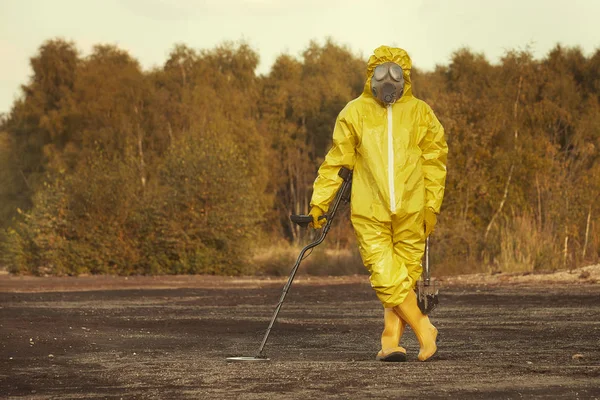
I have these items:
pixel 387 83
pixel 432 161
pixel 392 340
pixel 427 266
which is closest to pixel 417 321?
pixel 392 340

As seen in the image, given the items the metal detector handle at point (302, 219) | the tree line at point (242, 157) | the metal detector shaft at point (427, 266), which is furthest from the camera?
the tree line at point (242, 157)

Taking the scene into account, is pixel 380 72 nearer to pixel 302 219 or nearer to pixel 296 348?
pixel 302 219

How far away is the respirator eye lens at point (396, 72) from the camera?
9.30 m

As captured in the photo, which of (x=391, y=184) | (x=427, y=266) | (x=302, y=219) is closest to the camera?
(x=391, y=184)

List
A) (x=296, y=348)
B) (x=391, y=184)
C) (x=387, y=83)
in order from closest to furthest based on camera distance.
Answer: (x=391, y=184) → (x=387, y=83) → (x=296, y=348)

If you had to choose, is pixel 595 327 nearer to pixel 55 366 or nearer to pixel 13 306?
pixel 55 366

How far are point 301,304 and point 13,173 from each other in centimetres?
3835

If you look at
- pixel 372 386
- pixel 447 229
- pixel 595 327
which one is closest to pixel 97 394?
pixel 372 386

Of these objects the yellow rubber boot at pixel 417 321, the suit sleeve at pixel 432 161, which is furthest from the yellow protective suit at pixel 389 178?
the yellow rubber boot at pixel 417 321

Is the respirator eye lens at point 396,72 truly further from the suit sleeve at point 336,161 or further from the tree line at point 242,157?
Answer: the tree line at point 242,157

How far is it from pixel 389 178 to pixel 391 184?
0.05m

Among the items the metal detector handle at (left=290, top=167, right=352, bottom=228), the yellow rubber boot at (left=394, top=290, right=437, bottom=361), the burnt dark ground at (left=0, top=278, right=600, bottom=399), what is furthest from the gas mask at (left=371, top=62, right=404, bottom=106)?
the burnt dark ground at (left=0, top=278, right=600, bottom=399)

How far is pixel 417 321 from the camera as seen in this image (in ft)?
30.7

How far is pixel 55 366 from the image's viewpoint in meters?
9.37
